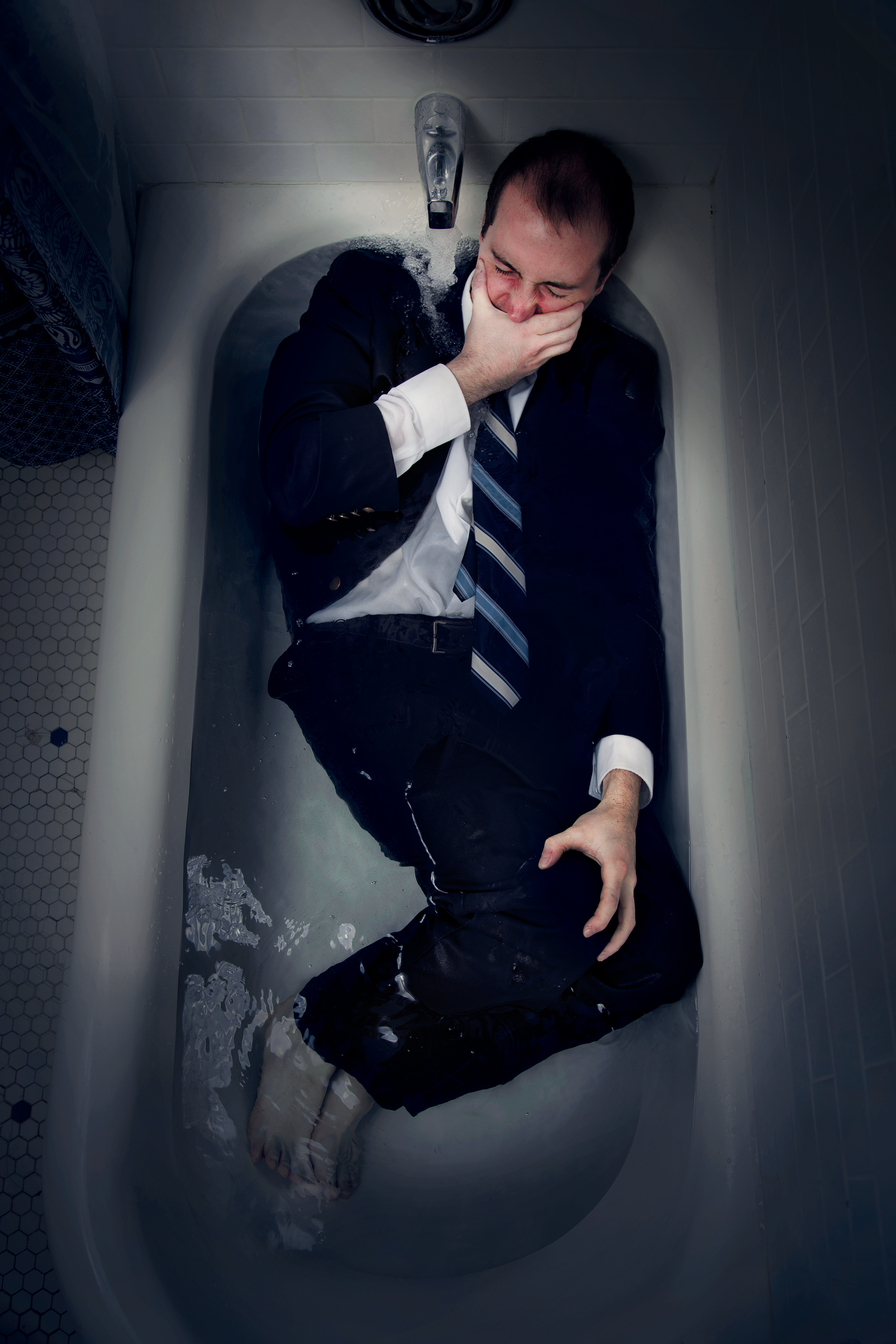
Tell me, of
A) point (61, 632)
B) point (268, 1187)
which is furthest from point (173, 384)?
point (268, 1187)

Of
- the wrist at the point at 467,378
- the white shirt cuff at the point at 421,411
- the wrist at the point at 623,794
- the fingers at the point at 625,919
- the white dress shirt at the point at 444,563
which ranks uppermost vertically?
the wrist at the point at 467,378

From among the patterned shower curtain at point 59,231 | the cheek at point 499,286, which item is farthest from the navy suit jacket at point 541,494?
the patterned shower curtain at point 59,231

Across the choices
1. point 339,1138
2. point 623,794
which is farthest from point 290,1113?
point 623,794

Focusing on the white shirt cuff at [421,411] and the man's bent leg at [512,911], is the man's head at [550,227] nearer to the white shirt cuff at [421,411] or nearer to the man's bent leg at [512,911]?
the white shirt cuff at [421,411]

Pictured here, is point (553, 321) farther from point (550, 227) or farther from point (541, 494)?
point (541, 494)

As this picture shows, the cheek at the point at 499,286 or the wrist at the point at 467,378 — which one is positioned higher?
the cheek at the point at 499,286

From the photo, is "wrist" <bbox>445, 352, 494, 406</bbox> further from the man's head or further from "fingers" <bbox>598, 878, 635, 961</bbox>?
"fingers" <bbox>598, 878, 635, 961</bbox>

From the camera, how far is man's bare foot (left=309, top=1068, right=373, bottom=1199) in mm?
1081

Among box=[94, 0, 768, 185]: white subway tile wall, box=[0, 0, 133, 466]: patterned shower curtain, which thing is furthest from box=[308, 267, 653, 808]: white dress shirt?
box=[0, 0, 133, 466]: patterned shower curtain

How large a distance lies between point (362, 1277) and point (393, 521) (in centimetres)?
94

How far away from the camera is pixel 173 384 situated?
115cm

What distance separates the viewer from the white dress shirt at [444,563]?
1103mm

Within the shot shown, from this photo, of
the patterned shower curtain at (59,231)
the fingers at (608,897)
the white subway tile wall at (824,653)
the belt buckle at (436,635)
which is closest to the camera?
the white subway tile wall at (824,653)

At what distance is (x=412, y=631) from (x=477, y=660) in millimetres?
100
